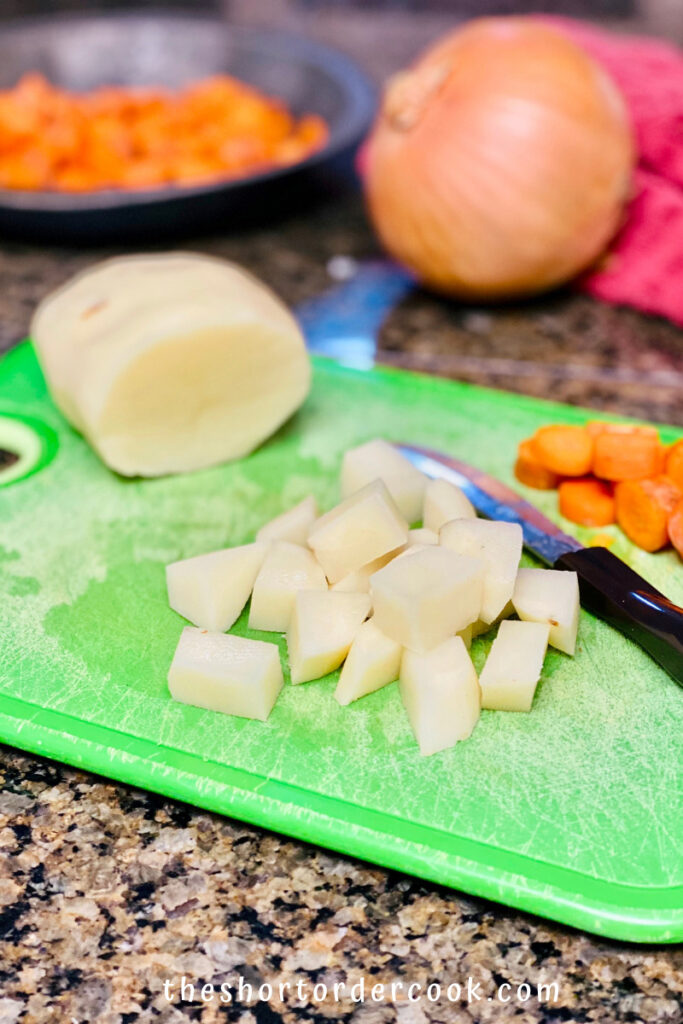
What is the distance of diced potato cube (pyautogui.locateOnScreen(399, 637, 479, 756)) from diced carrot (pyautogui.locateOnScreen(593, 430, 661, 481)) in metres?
0.42

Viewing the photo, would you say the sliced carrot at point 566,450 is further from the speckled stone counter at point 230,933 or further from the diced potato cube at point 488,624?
the speckled stone counter at point 230,933

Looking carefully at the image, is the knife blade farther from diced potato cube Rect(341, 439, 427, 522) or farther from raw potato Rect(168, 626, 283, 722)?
raw potato Rect(168, 626, 283, 722)

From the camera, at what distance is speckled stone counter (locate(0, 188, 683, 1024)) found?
91cm

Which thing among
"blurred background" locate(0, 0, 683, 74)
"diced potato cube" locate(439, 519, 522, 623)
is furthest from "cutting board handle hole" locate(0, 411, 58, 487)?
"blurred background" locate(0, 0, 683, 74)

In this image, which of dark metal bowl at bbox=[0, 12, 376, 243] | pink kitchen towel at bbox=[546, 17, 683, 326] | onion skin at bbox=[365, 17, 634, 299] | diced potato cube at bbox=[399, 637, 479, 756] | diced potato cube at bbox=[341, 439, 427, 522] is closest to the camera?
diced potato cube at bbox=[399, 637, 479, 756]

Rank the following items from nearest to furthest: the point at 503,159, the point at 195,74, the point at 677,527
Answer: the point at 677,527
the point at 503,159
the point at 195,74

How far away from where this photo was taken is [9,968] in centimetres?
94

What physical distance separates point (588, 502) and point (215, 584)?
1.87 feet

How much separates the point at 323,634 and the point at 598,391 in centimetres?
101

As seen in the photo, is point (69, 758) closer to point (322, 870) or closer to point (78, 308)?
point (322, 870)

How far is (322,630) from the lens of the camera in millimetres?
1158

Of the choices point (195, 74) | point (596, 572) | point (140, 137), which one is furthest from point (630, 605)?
point (195, 74)

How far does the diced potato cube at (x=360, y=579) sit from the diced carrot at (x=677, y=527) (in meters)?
0.39

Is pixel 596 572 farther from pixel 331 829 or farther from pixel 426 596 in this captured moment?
pixel 331 829
